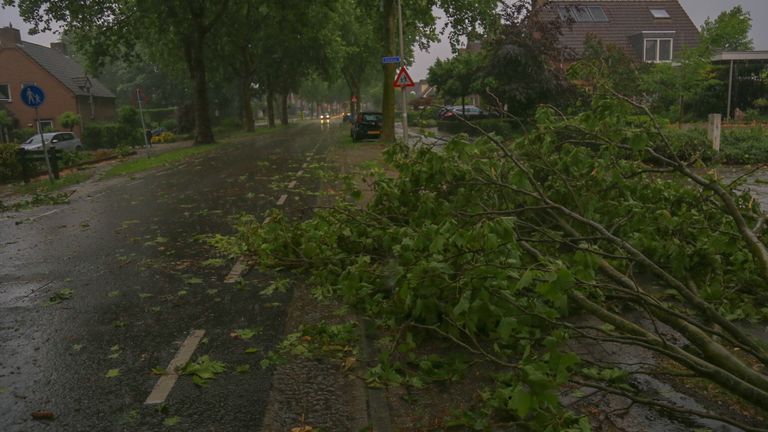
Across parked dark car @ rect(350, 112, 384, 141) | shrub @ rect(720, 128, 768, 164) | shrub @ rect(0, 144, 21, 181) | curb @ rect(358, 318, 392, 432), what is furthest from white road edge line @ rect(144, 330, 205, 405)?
parked dark car @ rect(350, 112, 384, 141)

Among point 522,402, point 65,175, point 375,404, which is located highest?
point 522,402

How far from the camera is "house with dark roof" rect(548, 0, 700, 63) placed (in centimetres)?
4297

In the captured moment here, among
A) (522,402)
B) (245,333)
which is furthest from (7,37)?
(522,402)

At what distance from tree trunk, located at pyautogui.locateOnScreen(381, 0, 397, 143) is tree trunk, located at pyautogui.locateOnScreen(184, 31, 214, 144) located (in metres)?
9.89

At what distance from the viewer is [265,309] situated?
5.66m

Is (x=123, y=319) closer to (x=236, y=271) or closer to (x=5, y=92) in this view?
(x=236, y=271)

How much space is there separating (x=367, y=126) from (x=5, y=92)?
35508mm

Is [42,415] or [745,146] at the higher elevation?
[745,146]

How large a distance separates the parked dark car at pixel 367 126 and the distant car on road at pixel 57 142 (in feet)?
48.8

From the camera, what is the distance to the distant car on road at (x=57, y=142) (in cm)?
2933

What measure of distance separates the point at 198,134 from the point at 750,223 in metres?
30.6

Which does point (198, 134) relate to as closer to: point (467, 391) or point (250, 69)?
point (250, 69)

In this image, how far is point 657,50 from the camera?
1714 inches

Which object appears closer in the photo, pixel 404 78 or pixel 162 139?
pixel 404 78
